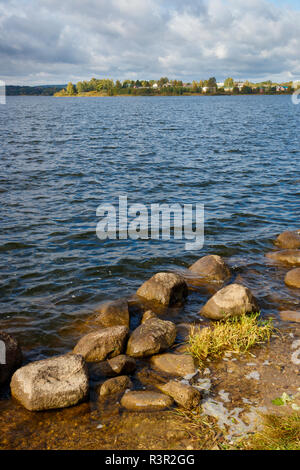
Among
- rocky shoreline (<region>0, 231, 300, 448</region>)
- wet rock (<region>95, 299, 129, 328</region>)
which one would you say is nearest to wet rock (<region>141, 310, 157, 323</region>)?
rocky shoreline (<region>0, 231, 300, 448</region>)

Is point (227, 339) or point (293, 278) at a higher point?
point (293, 278)

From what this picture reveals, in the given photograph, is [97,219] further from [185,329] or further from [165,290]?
[185,329]

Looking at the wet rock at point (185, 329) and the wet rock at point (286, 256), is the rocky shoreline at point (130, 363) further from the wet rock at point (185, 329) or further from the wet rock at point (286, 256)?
the wet rock at point (286, 256)

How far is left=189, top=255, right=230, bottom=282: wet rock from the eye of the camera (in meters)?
11.7

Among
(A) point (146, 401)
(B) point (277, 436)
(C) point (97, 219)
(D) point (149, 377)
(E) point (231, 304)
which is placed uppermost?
(C) point (97, 219)

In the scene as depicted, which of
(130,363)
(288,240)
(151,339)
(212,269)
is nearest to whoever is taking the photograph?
(130,363)

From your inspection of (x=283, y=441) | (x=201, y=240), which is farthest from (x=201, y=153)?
(x=283, y=441)

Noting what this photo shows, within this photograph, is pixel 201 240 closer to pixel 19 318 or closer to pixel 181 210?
pixel 181 210

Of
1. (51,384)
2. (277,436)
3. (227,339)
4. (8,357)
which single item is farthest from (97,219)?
(277,436)

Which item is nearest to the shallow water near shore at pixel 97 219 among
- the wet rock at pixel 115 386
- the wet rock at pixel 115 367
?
the wet rock at pixel 115 367

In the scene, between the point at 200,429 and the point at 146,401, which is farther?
the point at 146,401

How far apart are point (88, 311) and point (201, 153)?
81.8 ft

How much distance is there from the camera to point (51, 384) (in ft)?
21.5

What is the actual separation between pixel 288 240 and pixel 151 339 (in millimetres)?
8141
